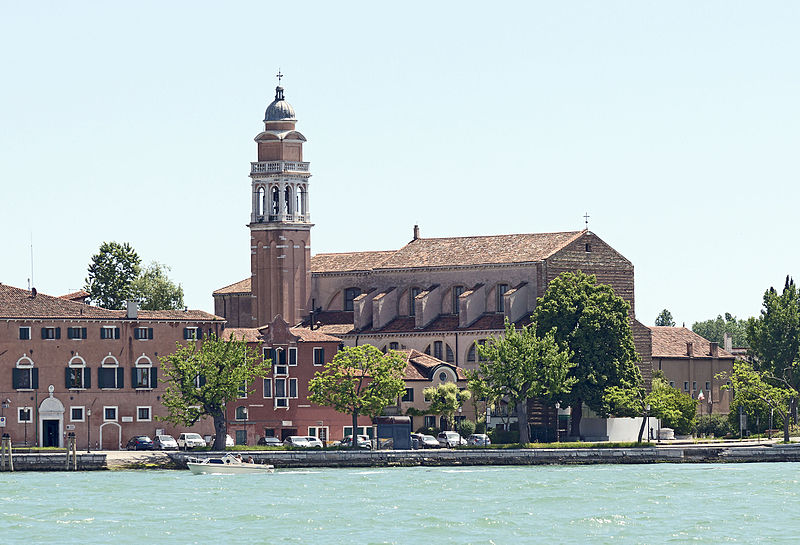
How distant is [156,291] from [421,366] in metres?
26.9

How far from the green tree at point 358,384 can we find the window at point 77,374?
1196 centimetres

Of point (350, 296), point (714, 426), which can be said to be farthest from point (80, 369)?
point (714, 426)

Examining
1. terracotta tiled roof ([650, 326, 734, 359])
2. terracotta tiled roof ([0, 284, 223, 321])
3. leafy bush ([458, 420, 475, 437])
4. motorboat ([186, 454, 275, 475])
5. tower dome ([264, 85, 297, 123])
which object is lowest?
motorboat ([186, 454, 275, 475])

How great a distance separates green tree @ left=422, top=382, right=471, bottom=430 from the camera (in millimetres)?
121562

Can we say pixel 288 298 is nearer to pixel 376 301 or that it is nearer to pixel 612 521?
pixel 376 301

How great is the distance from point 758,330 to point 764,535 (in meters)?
65.3

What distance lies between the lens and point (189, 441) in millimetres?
111312

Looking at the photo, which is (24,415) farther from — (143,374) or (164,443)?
(164,443)

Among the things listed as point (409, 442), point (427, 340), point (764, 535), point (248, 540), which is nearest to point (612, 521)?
point (764, 535)

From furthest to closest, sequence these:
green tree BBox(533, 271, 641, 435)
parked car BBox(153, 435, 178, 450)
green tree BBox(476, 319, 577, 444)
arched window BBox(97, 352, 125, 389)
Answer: green tree BBox(533, 271, 641, 435) < green tree BBox(476, 319, 577, 444) < arched window BBox(97, 352, 125, 389) < parked car BBox(153, 435, 178, 450)

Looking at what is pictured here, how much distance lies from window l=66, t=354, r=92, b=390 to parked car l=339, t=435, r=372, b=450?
13.6 m

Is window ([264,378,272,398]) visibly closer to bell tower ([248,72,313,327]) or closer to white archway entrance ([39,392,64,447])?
white archway entrance ([39,392,64,447])

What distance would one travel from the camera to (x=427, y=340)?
433ft

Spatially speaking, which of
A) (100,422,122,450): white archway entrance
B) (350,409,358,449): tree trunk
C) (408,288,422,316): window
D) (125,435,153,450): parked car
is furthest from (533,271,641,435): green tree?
(100,422,122,450): white archway entrance
